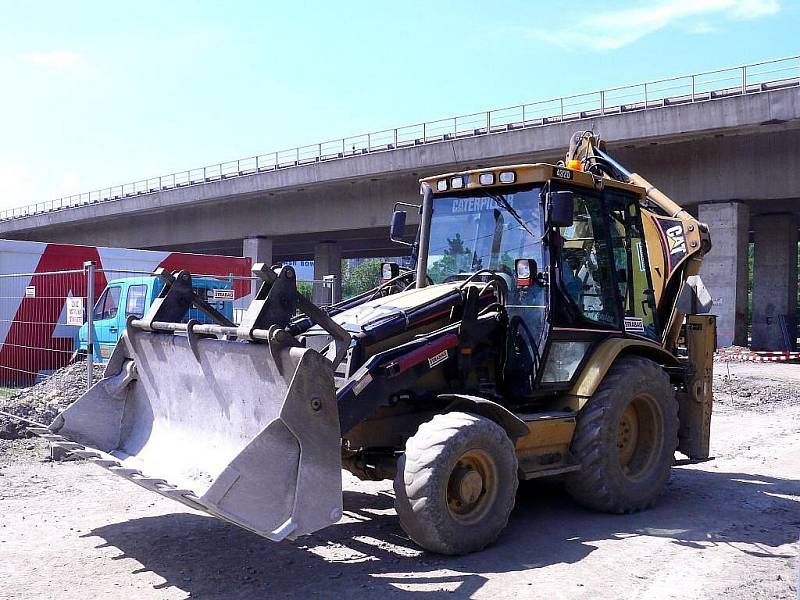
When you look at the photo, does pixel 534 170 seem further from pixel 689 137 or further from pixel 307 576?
pixel 689 137

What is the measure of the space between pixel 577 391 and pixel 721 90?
1856 centimetres

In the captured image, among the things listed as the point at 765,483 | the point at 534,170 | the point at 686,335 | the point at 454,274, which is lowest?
the point at 765,483

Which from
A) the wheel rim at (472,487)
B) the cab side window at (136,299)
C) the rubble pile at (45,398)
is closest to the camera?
the wheel rim at (472,487)

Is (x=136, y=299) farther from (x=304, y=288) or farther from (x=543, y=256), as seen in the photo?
(x=543, y=256)

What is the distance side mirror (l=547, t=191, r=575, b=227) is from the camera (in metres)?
6.60

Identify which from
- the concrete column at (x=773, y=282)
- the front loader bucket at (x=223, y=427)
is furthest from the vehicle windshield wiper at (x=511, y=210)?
the concrete column at (x=773, y=282)

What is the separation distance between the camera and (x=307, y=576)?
5379 mm

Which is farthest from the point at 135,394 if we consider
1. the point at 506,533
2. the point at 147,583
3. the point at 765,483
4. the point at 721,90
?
the point at 721,90

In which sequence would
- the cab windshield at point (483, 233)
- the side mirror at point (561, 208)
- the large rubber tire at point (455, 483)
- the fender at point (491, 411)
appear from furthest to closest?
the cab windshield at point (483, 233)
the side mirror at point (561, 208)
the fender at point (491, 411)
the large rubber tire at point (455, 483)

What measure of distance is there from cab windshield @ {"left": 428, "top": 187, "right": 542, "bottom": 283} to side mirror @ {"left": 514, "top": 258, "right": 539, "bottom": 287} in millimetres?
100

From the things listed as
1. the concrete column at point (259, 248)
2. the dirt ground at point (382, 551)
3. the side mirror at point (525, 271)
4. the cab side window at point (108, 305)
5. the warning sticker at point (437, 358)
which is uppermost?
the concrete column at point (259, 248)

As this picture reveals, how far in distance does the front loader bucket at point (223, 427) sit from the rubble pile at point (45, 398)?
3952mm

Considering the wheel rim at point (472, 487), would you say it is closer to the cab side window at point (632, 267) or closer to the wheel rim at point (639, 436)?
the wheel rim at point (639, 436)

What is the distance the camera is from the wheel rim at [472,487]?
5.77 metres
